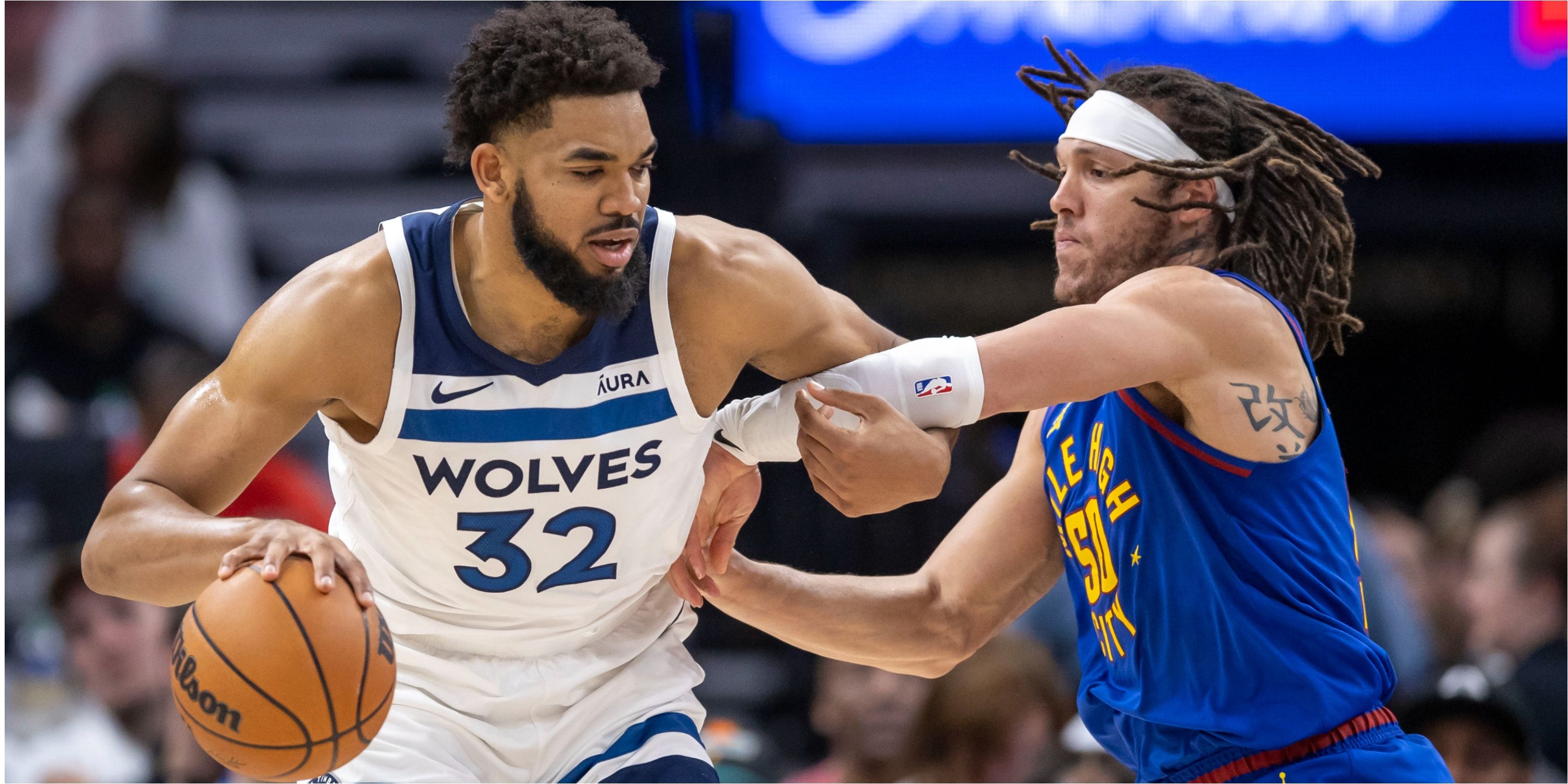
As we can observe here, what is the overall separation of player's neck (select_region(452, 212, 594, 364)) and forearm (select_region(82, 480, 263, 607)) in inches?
22.3

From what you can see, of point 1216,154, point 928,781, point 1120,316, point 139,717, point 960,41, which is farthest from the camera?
point 960,41

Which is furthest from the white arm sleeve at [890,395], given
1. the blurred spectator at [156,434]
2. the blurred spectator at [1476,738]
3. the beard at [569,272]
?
the blurred spectator at [156,434]

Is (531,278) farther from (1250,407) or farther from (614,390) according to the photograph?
(1250,407)

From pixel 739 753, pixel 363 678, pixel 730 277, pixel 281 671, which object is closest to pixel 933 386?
pixel 730 277

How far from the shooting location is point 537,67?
2615 mm

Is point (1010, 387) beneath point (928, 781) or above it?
above

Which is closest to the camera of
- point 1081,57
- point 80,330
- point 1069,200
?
point 1069,200

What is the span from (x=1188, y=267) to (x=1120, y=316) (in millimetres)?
239

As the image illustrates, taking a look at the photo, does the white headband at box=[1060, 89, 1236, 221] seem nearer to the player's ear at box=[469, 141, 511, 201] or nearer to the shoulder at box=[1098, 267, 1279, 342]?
the shoulder at box=[1098, 267, 1279, 342]

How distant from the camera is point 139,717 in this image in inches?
204

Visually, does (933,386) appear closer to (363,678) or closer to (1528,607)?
(363,678)

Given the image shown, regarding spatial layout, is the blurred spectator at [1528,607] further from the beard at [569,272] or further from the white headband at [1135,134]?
the beard at [569,272]

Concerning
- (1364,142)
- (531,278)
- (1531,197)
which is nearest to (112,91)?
(531,278)

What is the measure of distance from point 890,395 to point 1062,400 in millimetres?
376
